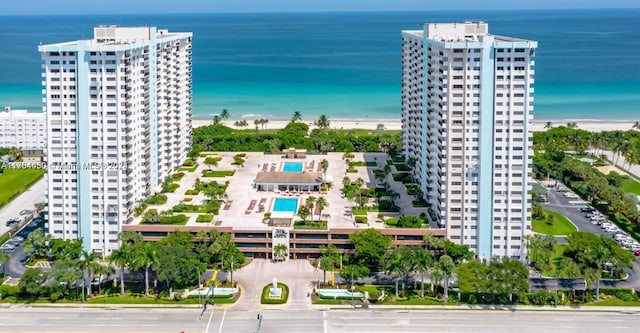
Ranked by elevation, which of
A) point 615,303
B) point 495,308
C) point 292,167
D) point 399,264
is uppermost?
point 292,167

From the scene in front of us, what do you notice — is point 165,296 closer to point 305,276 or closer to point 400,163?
point 305,276

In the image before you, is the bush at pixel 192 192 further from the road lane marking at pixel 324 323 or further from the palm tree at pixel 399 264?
the road lane marking at pixel 324 323

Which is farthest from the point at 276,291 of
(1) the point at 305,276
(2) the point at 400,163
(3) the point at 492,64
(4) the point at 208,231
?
(2) the point at 400,163

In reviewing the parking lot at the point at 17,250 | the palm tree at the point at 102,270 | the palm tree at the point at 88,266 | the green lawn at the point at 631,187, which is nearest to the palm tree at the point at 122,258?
the palm tree at the point at 102,270

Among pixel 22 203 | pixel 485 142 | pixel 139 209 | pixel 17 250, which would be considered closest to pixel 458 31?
pixel 485 142

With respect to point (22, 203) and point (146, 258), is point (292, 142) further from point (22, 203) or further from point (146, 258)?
point (146, 258)

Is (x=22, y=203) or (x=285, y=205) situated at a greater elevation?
(x=285, y=205)
